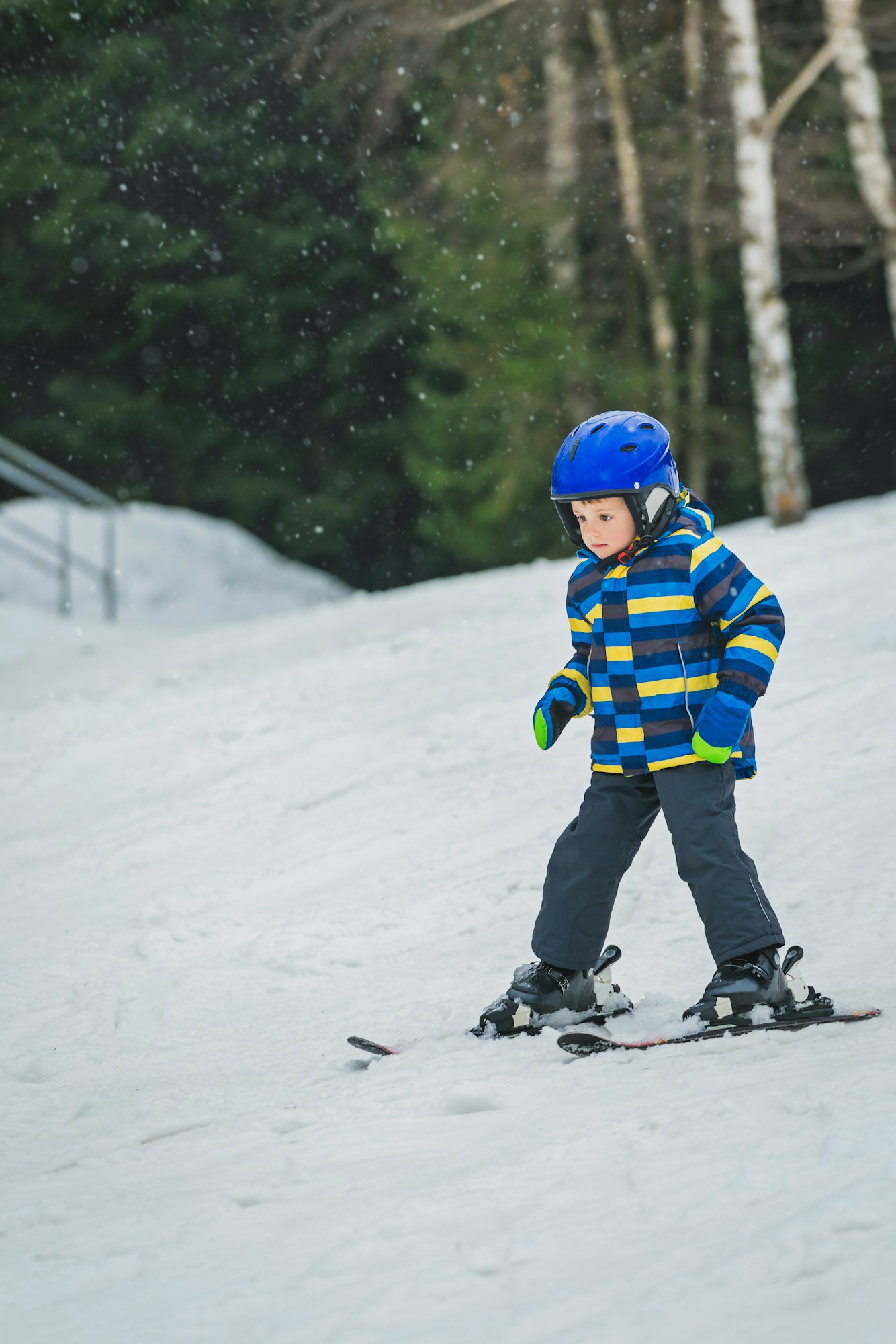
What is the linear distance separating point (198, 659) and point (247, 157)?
12.4 meters

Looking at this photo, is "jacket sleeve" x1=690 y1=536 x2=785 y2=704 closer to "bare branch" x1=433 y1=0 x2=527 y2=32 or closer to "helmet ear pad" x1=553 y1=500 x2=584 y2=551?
"helmet ear pad" x1=553 y1=500 x2=584 y2=551

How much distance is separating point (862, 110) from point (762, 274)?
1697 millimetres

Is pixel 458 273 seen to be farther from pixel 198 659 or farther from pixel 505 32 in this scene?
pixel 198 659

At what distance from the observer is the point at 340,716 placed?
20.6 ft

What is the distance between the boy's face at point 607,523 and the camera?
2869mm

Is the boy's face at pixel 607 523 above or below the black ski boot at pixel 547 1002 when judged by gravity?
above

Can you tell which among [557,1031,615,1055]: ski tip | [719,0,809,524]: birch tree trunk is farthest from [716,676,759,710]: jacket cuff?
[719,0,809,524]: birch tree trunk

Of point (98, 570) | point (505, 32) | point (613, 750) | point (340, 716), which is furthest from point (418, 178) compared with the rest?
point (613, 750)

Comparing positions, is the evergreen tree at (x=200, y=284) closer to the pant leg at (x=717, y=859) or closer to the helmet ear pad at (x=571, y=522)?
the helmet ear pad at (x=571, y=522)

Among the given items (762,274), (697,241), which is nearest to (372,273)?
(697,241)

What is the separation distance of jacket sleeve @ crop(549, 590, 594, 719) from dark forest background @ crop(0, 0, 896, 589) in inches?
482

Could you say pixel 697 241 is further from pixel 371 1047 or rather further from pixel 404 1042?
pixel 371 1047

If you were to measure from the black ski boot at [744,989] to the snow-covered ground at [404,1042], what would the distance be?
13 cm

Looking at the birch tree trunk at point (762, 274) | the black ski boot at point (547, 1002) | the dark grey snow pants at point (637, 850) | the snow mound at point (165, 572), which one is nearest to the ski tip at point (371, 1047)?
the black ski boot at point (547, 1002)
